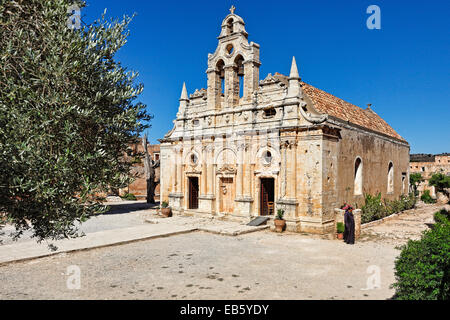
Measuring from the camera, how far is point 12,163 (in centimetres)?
556

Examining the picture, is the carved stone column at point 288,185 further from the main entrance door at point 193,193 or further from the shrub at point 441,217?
the main entrance door at point 193,193

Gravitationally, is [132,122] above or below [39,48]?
below

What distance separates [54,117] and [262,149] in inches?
A: 557

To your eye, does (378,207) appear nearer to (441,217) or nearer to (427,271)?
(441,217)

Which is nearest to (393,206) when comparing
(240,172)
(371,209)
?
(371,209)

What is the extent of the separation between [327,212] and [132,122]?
12.7 metres

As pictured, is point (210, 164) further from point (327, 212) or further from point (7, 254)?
point (7, 254)

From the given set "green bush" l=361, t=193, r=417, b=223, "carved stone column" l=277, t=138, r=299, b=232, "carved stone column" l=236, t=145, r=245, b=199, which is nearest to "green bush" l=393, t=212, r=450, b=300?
"carved stone column" l=277, t=138, r=299, b=232

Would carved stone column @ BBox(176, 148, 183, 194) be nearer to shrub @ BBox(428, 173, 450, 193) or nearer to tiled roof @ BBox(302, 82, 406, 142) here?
tiled roof @ BBox(302, 82, 406, 142)

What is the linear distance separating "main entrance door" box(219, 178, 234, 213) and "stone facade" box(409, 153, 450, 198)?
105ft

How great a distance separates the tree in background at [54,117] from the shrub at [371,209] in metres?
16.6

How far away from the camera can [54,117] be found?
6059mm
